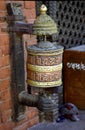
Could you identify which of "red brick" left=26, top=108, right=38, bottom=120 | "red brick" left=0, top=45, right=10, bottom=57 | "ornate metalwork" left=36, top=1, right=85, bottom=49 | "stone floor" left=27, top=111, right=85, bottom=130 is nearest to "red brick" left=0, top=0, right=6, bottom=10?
"red brick" left=0, top=45, right=10, bottom=57

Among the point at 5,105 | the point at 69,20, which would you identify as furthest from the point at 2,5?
the point at 69,20

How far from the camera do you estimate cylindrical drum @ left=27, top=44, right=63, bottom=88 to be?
64.6 inches

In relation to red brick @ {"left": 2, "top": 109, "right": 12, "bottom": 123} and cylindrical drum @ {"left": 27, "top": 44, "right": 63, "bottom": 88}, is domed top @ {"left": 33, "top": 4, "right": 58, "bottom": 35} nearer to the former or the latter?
cylindrical drum @ {"left": 27, "top": 44, "right": 63, "bottom": 88}

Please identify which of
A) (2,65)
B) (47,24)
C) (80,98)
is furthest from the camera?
(80,98)

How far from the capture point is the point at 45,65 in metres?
1.65

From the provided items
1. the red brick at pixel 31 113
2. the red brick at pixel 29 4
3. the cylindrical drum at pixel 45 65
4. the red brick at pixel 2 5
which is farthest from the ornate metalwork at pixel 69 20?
the cylindrical drum at pixel 45 65

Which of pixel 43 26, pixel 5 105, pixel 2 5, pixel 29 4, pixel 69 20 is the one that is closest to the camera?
pixel 43 26

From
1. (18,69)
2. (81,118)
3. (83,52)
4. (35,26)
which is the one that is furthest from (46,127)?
(35,26)

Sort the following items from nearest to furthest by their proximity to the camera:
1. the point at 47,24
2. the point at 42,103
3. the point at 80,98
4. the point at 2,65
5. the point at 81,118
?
the point at 47,24 → the point at 42,103 → the point at 2,65 → the point at 81,118 → the point at 80,98

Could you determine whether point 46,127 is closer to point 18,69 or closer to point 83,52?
point 18,69

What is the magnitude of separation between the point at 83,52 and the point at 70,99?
0.40m

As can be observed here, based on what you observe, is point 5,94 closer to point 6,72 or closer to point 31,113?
point 6,72

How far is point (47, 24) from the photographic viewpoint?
163 cm

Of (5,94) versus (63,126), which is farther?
(63,126)
